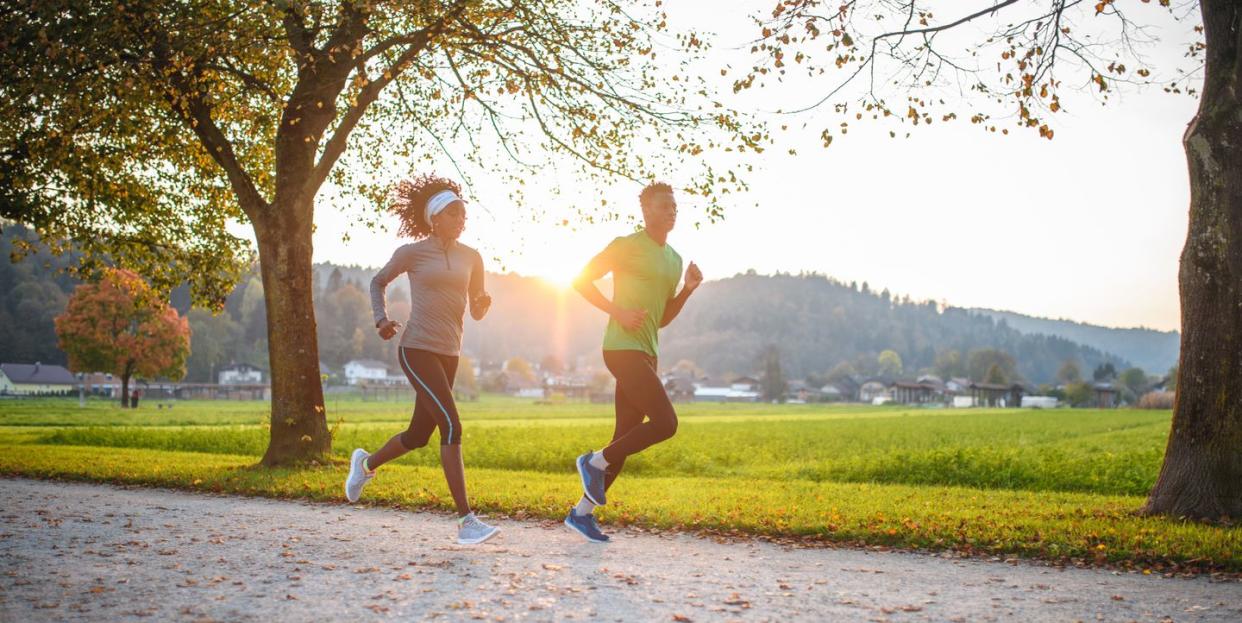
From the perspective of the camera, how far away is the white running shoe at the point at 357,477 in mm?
8188

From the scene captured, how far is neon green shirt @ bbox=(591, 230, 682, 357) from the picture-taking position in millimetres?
7250

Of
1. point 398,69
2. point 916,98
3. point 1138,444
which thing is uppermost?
point 398,69

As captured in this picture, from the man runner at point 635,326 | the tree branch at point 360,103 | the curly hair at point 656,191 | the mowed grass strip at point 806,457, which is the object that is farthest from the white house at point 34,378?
the curly hair at point 656,191

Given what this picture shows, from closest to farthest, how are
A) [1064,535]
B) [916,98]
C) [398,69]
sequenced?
[1064,535]
[916,98]
[398,69]

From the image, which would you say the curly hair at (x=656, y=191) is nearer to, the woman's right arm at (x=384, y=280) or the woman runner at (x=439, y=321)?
the woman runner at (x=439, y=321)

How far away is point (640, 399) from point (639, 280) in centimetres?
92

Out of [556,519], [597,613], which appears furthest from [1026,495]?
[597,613]

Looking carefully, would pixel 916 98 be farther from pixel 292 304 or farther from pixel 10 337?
pixel 10 337

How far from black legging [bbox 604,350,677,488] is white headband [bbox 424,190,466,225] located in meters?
1.73

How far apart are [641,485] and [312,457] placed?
15.9 feet

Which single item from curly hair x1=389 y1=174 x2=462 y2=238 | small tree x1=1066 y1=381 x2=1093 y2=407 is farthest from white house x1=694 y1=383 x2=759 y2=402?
curly hair x1=389 y1=174 x2=462 y2=238

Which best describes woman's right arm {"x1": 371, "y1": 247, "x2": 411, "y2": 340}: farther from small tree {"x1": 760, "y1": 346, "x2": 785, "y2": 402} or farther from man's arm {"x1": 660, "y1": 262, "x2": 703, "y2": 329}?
small tree {"x1": 760, "y1": 346, "x2": 785, "y2": 402}

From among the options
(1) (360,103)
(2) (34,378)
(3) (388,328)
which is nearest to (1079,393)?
(2) (34,378)

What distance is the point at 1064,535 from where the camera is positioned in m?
7.82
